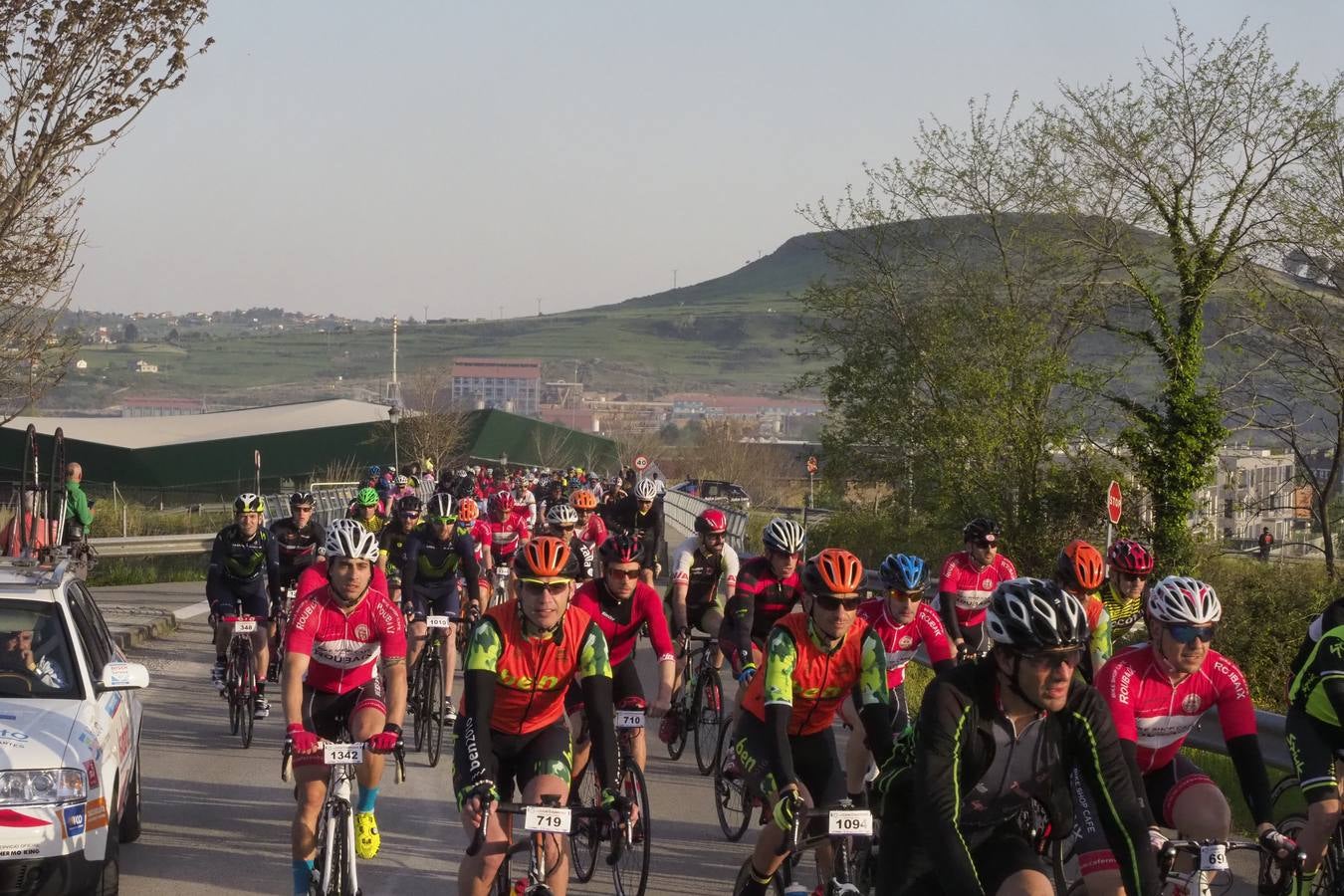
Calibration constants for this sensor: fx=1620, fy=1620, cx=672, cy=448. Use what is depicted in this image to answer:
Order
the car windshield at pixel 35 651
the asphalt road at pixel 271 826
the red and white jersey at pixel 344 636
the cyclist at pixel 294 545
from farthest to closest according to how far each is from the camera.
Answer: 1. the cyclist at pixel 294 545
2. the asphalt road at pixel 271 826
3. the red and white jersey at pixel 344 636
4. the car windshield at pixel 35 651

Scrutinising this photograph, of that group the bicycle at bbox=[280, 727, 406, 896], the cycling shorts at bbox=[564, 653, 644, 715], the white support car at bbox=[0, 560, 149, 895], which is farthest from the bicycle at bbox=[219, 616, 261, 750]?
the bicycle at bbox=[280, 727, 406, 896]

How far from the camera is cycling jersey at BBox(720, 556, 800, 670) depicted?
35.6 feet

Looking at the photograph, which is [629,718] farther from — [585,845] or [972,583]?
[972,583]

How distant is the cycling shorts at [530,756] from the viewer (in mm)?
6930

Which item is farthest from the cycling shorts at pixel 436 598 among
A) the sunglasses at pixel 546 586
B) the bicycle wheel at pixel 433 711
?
the sunglasses at pixel 546 586

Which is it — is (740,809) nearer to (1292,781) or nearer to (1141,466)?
(1292,781)

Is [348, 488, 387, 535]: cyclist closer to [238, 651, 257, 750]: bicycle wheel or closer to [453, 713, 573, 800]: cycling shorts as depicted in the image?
[238, 651, 257, 750]: bicycle wheel

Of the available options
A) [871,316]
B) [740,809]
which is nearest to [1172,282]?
[871,316]

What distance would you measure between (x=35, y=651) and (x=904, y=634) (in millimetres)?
5026

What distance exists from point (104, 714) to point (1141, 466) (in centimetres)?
2804

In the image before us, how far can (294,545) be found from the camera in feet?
48.4

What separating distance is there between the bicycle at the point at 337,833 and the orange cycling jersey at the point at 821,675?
183 cm

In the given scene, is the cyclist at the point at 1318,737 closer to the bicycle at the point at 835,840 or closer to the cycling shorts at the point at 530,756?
the bicycle at the point at 835,840

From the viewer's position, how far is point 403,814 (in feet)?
34.9
